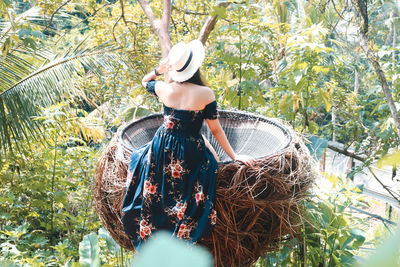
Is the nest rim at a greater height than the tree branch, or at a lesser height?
lesser

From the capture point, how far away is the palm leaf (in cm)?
267

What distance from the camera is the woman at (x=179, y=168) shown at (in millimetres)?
1797

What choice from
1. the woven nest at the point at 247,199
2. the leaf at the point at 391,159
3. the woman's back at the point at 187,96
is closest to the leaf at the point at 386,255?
the leaf at the point at 391,159

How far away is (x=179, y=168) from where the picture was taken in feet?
6.26

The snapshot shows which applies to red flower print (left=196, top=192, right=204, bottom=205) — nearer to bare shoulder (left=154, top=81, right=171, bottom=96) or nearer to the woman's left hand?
bare shoulder (left=154, top=81, right=171, bottom=96)

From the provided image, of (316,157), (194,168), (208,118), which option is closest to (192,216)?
(194,168)

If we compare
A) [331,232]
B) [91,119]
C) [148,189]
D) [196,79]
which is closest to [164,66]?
[196,79]

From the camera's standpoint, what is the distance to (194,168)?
1.91m

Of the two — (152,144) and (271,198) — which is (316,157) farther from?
(152,144)

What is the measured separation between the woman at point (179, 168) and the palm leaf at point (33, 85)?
1143 millimetres

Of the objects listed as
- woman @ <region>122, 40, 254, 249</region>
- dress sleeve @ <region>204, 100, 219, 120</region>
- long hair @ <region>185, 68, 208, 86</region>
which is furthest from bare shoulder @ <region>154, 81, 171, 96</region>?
dress sleeve @ <region>204, 100, 219, 120</region>

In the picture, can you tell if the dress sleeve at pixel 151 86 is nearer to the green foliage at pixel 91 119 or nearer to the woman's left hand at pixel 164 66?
Result: the woman's left hand at pixel 164 66

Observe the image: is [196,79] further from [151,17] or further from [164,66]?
[151,17]

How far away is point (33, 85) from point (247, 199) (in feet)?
6.56
